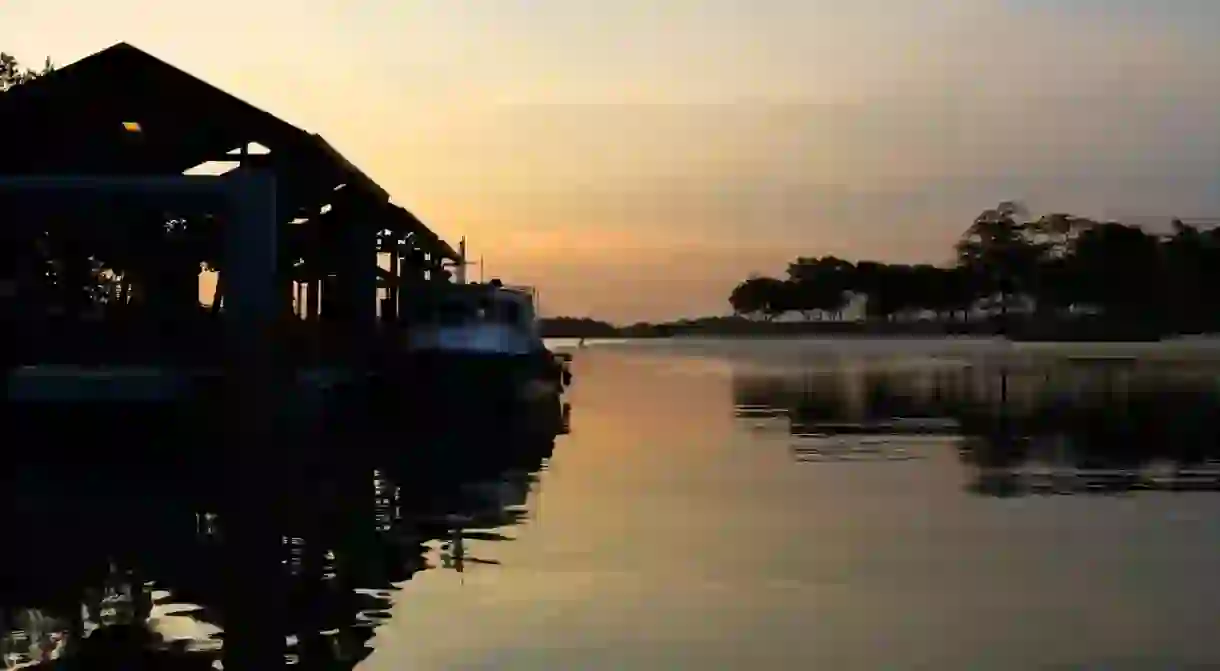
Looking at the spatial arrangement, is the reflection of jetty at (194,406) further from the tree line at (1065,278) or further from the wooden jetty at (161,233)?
the tree line at (1065,278)

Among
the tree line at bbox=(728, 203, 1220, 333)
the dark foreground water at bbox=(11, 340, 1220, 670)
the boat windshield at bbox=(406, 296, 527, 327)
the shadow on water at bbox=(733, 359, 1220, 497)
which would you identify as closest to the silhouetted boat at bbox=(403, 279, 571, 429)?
the boat windshield at bbox=(406, 296, 527, 327)

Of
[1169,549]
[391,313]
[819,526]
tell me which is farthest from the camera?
[391,313]

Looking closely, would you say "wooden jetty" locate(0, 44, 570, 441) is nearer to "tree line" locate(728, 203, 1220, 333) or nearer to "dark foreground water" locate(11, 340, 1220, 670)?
"dark foreground water" locate(11, 340, 1220, 670)

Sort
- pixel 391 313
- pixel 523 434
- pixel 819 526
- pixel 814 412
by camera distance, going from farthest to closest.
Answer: pixel 391 313
pixel 814 412
pixel 523 434
pixel 819 526

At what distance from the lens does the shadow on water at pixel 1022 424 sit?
63.8 ft

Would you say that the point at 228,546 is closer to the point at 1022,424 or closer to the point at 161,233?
the point at 161,233

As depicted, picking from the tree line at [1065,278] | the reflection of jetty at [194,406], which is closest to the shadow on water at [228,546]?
the reflection of jetty at [194,406]

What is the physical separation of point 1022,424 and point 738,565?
60.7ft

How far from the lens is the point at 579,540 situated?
1328 centimetres

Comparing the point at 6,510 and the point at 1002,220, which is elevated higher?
the point at 1002,220

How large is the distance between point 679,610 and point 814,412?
78.6 ft

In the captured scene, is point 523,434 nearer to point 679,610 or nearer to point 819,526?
point 819,526

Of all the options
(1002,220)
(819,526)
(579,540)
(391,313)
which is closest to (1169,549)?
(819,526)

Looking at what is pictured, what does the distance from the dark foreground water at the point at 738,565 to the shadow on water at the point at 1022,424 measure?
0.15 meters
